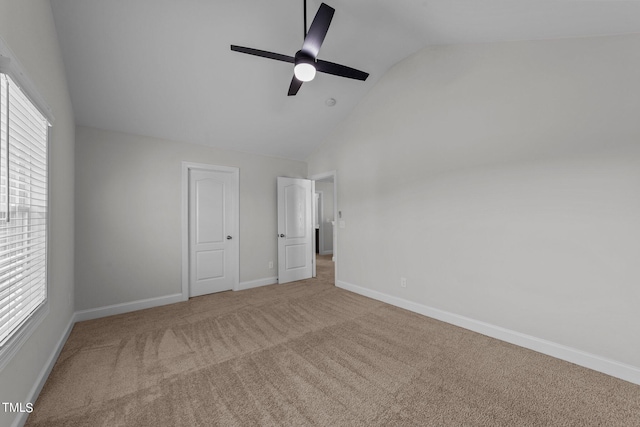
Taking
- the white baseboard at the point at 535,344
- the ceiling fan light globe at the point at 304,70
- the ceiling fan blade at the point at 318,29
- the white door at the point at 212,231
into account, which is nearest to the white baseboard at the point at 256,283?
the white door at the point at 212,231

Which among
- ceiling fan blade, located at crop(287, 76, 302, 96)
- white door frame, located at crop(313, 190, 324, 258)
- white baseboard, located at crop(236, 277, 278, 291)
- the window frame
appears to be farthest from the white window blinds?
white door frame, located at crop(313, 190, 324, 258)

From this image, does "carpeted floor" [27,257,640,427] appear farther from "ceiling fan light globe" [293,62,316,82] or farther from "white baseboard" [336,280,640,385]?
"ceiling fan light globe" [293,62,316,82]

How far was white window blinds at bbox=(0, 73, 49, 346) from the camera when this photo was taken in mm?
1349

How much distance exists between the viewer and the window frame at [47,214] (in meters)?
1.28

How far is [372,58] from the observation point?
3324 millimetres

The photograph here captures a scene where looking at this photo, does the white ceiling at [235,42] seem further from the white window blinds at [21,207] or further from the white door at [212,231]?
the white window blinds at [21,207]

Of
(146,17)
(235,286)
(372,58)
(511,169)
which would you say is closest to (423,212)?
(511,169)

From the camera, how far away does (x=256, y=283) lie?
4.51 m

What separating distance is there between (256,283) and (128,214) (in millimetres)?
2184

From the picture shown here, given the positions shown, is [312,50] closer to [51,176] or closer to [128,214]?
[51,176]

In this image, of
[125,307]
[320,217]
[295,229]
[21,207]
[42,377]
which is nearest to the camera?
[21,207]

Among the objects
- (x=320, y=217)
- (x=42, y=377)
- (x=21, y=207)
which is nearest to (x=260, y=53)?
(x=21, y=207)

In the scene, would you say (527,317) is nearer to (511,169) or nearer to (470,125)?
(511,169)

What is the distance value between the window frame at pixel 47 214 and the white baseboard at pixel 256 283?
8.23 ft
